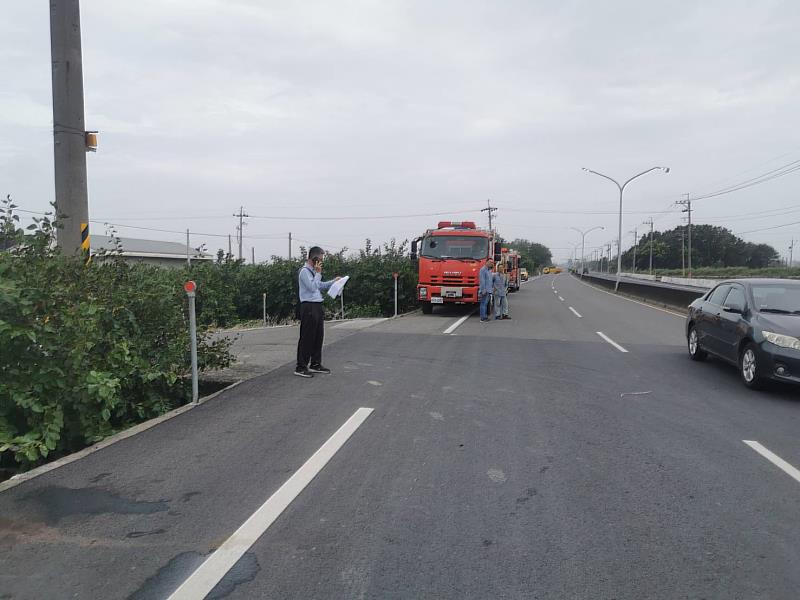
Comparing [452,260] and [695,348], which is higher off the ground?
[452,260]

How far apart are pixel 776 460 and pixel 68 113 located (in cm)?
890

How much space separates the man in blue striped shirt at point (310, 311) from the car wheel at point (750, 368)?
220 inches

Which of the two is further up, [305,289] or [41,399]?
[305,289]

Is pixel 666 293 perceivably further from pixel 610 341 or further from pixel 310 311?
pixel 310 311

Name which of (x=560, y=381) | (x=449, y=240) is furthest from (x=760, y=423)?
(x=449, y=240)

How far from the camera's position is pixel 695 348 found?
10.2 meters

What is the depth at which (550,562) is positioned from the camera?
326cm

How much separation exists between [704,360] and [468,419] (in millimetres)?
6047

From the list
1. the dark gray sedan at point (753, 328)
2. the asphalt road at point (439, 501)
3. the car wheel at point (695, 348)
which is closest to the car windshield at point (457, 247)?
the car wheel at point (695, 348)

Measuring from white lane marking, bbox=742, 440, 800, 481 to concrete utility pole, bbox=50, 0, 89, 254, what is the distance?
26.2 ft

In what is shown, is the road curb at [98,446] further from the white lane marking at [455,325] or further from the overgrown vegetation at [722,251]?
the overgrown vegetation at [722,251]

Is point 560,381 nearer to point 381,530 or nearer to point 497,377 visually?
point 497,377

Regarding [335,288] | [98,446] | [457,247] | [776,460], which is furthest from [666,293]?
[98,446]

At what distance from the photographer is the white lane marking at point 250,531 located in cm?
300
